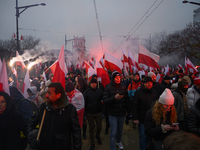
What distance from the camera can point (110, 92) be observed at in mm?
3986

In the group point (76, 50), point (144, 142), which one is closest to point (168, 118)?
point (144, 142)

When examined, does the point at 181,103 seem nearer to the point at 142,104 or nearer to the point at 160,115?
the point at 142,104

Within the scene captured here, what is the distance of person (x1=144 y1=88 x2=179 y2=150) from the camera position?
2363mm

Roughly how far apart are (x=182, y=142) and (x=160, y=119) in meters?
1.46

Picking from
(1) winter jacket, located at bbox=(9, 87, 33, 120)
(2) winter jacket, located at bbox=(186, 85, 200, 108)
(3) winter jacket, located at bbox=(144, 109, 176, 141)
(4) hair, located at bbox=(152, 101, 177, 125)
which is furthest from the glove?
(2) winter jacket, located at bbox=(186, 85, 200, 108)

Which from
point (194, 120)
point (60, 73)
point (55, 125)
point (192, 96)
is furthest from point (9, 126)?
point (192, 96)

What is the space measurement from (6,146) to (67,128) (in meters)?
1.07

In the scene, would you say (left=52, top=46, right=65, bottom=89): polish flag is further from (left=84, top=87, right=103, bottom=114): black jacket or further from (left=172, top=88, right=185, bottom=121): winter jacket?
(left=172, top=88, right=185, bottom=121): winter jacket

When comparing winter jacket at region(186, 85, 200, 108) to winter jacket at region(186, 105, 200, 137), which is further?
winter jacket at region(186, 85, 200, 108)

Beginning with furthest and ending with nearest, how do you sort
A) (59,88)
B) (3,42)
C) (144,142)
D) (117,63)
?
(3,42) < (117,63) < (144,142) < (59,88)

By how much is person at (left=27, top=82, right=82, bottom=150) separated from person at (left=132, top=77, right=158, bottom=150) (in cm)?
178

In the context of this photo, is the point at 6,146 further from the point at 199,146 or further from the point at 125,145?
the point at 125,145

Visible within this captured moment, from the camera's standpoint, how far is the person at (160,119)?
7.75ft

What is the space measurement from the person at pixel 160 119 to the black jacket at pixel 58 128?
117 cm
